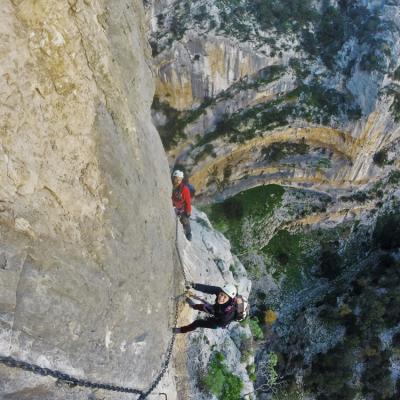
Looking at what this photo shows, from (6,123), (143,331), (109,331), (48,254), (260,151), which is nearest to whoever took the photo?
(6,123)

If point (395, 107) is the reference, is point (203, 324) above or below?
below

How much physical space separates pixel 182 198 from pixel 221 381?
5152 mm

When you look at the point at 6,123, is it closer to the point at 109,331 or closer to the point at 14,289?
the point at 14,289

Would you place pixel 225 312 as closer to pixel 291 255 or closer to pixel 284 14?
pixel 291 255

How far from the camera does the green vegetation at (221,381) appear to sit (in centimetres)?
963

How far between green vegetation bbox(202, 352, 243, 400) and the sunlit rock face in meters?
15.5

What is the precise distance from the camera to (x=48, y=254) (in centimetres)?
478

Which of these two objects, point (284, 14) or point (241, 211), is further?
point (241, 211)

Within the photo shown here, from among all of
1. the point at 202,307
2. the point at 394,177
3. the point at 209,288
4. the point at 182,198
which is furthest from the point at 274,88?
the point at 202,307

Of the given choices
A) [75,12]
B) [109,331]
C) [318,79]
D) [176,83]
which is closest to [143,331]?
A: [109,331]

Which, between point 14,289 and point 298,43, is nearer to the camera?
point 14,289

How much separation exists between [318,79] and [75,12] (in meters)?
22.1

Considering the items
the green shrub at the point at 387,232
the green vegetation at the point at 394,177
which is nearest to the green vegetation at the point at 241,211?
the green shrub at the point at 387,232

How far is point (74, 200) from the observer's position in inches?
203
